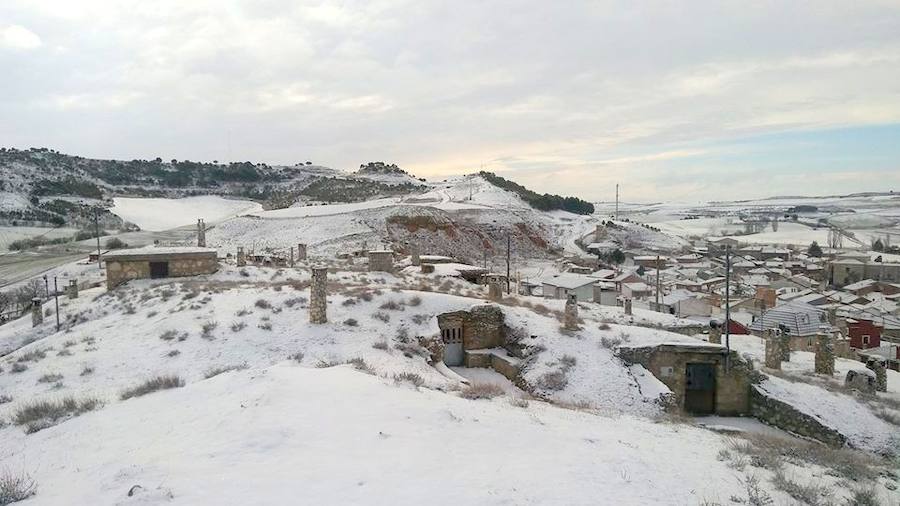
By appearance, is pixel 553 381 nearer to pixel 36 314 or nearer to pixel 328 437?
pixel 328 437

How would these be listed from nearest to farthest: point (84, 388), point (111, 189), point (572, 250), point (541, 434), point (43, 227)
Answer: point (541, 434)
point (84, 388)
point (43, 227)
point (572, 250)
point (111, 189)

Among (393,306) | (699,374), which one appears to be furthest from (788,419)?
(393,306)

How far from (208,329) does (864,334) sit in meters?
35.1

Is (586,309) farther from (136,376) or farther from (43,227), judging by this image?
(43,227)

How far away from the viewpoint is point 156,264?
25.8 metres

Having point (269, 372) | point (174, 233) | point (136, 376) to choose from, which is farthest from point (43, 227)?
point (269, 372)

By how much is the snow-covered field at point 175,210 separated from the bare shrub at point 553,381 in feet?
184

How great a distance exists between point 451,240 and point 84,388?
1853 inches

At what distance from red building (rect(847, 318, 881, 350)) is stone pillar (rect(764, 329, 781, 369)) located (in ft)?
55.2

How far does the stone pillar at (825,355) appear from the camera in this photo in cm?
1786

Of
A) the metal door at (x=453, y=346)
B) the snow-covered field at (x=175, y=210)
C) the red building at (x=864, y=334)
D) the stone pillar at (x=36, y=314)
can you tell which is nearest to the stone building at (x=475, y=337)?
the metal door at (x=453, y=346)

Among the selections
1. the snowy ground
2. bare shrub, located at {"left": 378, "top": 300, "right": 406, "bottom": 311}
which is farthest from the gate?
bare shrub, located at {"left": 378, "top": 300, "right": 406, "bottom": 311}

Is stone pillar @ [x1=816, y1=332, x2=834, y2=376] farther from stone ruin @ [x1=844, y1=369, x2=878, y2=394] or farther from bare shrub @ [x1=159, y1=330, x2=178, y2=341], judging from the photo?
bare shrub @ [x1=159, y1=330, x2=178, y2=341]

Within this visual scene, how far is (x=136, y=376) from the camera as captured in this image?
1406cm
